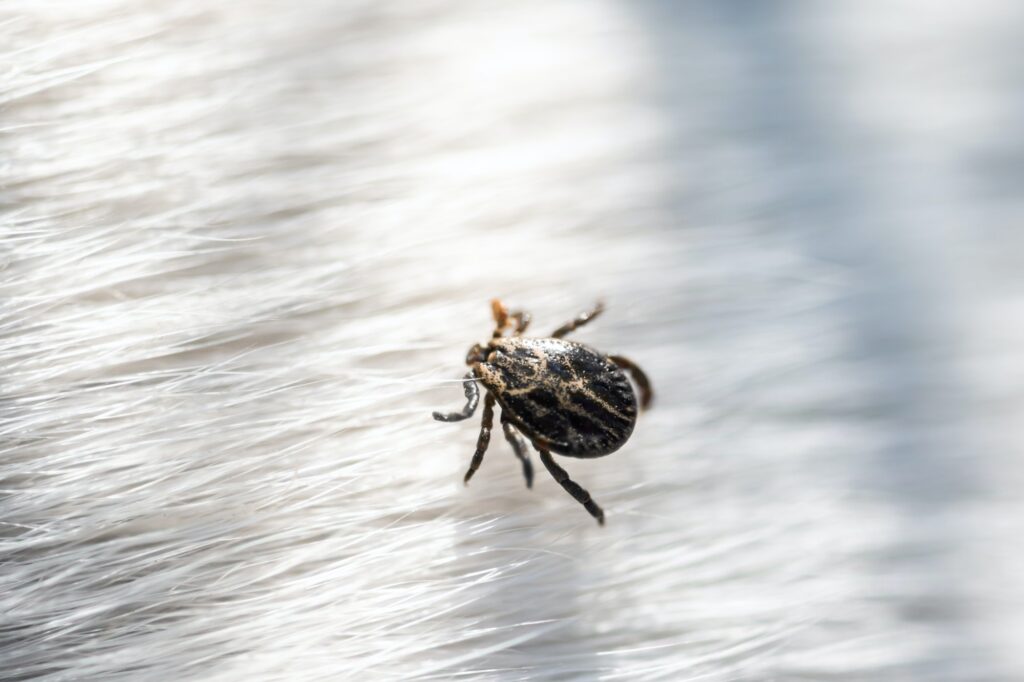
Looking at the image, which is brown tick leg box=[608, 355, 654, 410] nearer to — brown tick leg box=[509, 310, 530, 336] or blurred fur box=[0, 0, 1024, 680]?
blurred fur box=[0, 0, 1024, 680]

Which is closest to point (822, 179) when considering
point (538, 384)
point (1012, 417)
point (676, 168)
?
point (676, 168)

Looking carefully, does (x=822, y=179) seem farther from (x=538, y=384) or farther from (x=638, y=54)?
(x=538, y=384)

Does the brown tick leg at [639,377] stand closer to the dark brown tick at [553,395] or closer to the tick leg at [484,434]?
the dark brown tick at [553,395]

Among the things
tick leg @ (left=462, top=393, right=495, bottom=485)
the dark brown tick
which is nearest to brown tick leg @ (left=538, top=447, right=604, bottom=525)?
the dark brown tick

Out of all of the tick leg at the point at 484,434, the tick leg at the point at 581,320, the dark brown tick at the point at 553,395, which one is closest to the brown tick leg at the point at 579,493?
the dark brown tick at the point at 553,395

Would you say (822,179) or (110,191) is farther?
(822,179)

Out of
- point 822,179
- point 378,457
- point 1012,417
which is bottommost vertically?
point 1012,417
